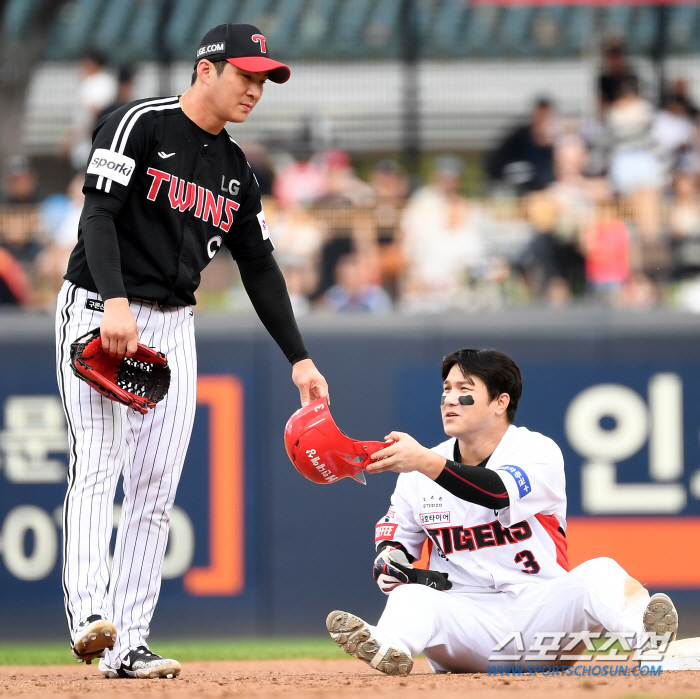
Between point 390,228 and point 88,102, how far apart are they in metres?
3.21

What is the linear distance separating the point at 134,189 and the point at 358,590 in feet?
11.3

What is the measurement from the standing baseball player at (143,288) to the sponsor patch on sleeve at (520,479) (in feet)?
3.62

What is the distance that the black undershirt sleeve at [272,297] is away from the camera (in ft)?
13.9

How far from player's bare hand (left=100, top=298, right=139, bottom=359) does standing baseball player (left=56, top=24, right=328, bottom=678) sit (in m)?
0.03

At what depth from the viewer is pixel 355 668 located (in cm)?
462

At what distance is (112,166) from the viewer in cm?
371

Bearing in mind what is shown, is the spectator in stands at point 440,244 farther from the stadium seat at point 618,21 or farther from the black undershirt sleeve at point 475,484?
the black undershirt sleeve at point 475,484

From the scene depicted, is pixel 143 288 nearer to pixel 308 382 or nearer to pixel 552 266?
pixel 308 382

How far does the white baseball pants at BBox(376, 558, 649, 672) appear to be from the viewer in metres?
3.68

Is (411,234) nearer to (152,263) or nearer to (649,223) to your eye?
(649,223)

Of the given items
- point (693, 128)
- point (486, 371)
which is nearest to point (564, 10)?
point (693, 128)

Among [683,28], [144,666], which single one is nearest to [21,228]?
[144,666]

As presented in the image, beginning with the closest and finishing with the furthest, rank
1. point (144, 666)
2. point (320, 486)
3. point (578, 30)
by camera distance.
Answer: point (144, 666) < point (320, 486) < point (578, 30)

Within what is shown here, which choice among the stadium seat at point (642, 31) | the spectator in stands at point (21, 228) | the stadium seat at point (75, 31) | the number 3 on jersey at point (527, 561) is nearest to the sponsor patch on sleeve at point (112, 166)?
the number 3 on jersey at point (527, 561)
